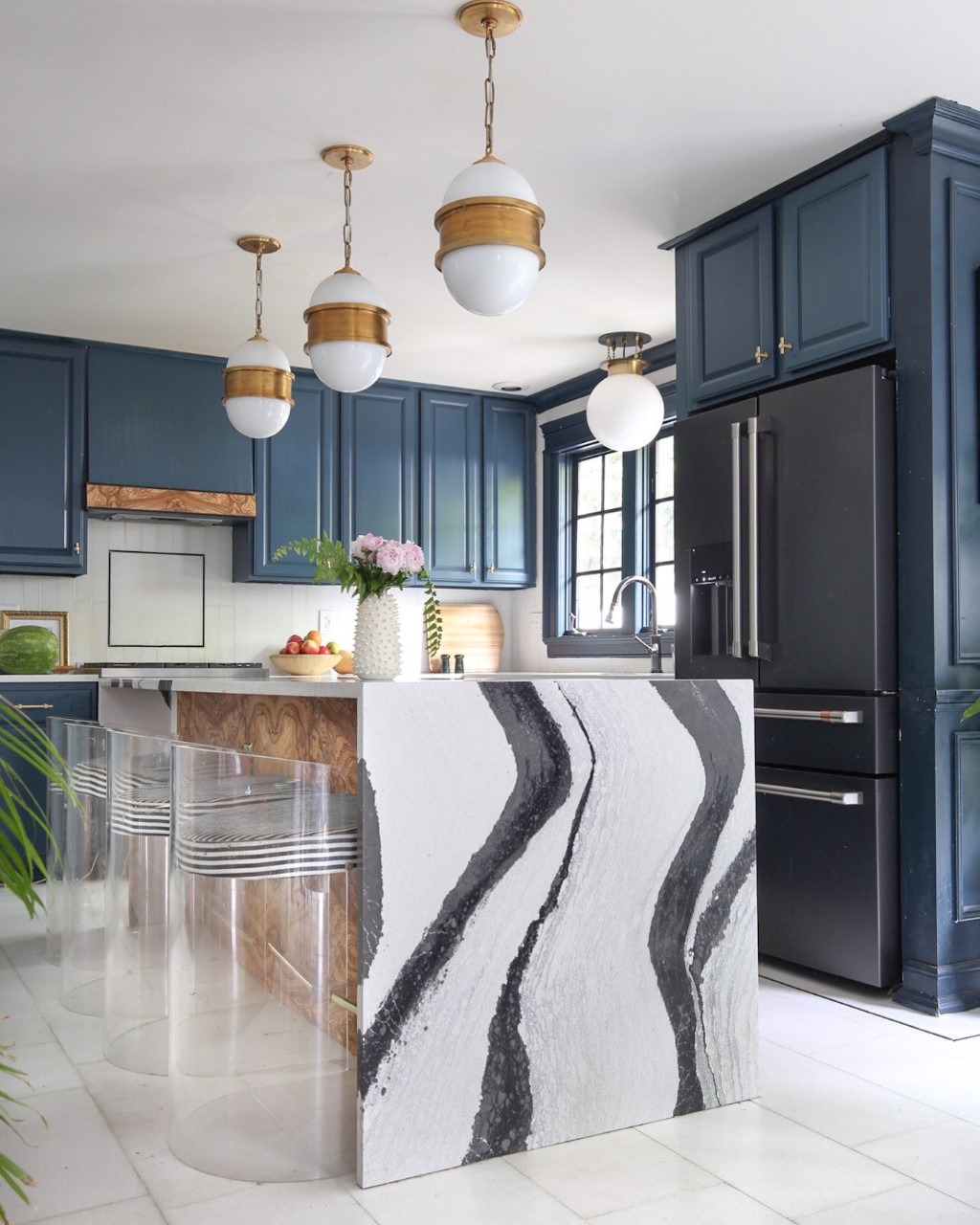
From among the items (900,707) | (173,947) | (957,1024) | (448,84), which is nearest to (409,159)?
(448,84)

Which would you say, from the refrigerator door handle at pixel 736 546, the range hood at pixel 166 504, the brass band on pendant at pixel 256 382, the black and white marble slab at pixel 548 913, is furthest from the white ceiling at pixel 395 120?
the black and white marble slab at pixel 548 913

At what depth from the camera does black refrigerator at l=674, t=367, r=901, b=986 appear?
3.05 m

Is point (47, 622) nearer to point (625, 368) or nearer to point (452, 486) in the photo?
point (452, 486)

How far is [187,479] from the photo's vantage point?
17.1ft

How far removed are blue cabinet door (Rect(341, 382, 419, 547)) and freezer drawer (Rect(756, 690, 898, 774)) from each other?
2745 mm

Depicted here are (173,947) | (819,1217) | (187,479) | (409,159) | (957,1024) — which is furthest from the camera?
(187,479)

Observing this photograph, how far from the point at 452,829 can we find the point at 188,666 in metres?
3.65

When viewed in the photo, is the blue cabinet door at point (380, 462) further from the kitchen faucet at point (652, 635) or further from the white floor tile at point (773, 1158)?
the white floor tile at point (773, 1158)

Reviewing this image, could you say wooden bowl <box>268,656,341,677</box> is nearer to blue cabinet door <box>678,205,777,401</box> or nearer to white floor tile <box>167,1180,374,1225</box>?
blue cabinet door <box>678,205,777,401</box>

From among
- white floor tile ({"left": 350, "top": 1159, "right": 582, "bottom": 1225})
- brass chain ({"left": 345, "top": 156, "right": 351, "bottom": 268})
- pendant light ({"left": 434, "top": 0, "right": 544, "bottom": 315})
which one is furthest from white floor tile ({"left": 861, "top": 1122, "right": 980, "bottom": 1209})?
brass chain ({"left": 345, "top": 156, "right": 351, "bottom": 268})

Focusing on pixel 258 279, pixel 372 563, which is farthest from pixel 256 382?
pixel 372 563

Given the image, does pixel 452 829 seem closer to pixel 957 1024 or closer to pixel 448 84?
pixel 957 1024

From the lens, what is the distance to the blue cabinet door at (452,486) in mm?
5844

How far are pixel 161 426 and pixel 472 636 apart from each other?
1956 mm
